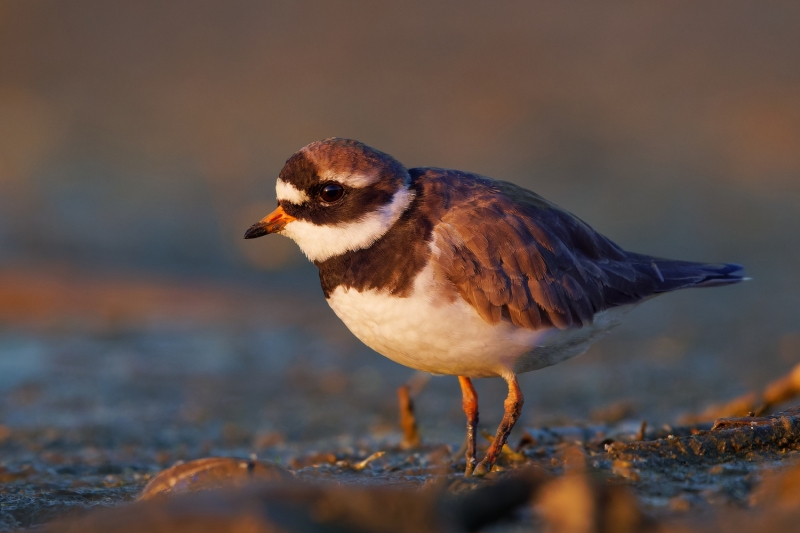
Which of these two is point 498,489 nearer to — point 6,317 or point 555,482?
point 555,482

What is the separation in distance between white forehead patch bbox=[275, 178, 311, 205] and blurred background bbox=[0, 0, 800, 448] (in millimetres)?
2441

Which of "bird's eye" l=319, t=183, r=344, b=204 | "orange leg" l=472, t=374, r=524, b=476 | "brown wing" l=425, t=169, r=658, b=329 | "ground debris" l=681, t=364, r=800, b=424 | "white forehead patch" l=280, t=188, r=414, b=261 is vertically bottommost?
"ground debris" l=681, t=364, r=800, b=424

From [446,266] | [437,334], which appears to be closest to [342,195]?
[446,266]

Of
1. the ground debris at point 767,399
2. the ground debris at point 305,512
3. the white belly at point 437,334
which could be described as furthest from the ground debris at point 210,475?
the ground debris at point 767,399

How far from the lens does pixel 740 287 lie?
439 inches

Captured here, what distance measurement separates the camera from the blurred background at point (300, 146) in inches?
347

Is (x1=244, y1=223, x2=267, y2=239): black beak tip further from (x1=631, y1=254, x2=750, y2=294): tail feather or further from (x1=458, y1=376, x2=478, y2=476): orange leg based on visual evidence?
(x1=631, y1=254, x2=750, y2=294): tail feather

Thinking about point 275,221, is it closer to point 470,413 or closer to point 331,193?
point 331,193

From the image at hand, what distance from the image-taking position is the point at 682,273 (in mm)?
5910

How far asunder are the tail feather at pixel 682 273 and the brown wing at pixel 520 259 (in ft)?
0.69

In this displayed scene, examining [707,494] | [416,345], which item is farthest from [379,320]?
[707,494]

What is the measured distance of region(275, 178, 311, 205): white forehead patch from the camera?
5215 mm

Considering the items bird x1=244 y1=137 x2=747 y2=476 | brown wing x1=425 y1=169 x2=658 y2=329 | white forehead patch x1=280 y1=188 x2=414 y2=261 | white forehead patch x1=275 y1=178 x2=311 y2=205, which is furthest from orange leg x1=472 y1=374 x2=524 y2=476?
white forehead patch x1=275 y1=178 x2=311 y2=205

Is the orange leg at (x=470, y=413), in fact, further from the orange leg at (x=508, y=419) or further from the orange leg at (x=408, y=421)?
the orange leg at (x=408, y=421)
